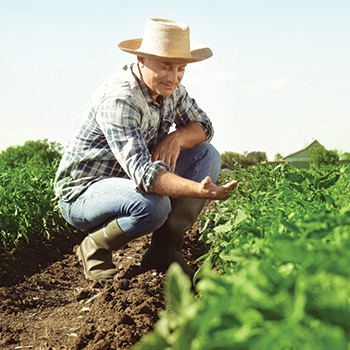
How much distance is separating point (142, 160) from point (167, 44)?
87 cm

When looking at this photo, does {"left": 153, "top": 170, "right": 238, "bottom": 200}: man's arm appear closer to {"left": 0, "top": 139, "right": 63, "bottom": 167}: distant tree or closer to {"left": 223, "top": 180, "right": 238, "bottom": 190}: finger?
{"left": 223, "top": 180, "right": 238, "bottom": 190}: finger

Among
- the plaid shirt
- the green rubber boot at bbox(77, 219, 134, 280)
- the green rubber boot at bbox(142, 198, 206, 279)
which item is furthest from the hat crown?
the green rubber boot at bbox(77, 219, 134, 280)

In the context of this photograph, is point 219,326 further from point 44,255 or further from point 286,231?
point 44,255

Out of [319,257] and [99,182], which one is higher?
[319,257]

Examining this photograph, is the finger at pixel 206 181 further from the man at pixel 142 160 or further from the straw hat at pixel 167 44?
the straw hat at pixel 167 44

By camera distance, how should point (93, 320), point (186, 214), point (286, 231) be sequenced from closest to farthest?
1. point (286, 231)
2. point (93, 320)
3. point (186, 214)

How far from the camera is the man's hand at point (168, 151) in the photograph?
13.3 ft

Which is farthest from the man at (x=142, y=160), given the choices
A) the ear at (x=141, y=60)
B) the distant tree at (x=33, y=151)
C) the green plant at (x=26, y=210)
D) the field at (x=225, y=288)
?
the distant tree at (x=33, y=151)

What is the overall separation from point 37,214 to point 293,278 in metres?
4.58

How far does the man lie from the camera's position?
3.61 meters

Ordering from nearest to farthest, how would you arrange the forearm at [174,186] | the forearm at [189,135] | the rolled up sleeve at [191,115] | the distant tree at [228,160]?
the forearm at [174,186]
the forearm at [189,135]
the rolled up sleeve at [191,115]
the distant tree at [228,160]

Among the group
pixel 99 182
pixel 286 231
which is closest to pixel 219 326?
pixel 286 231

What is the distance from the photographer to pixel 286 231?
2.18 m

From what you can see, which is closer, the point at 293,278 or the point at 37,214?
the point at 293,278
